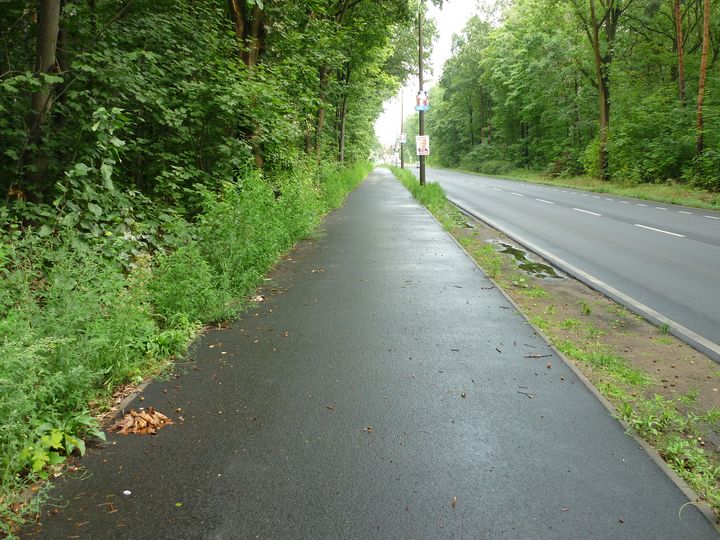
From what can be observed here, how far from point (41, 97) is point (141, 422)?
403 centimetres

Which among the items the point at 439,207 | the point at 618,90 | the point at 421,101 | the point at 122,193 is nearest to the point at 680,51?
the point at 618,90

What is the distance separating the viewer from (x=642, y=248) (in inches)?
411

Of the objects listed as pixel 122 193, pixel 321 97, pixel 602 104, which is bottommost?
pixel 122 193

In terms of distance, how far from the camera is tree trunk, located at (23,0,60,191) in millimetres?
5387

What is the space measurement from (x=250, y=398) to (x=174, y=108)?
6012mm

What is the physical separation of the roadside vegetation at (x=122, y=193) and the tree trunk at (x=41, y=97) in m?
0.02

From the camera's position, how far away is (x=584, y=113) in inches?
1537

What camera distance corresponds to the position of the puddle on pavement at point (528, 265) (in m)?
8.68

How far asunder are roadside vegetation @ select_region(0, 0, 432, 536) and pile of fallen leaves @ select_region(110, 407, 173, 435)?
0.57 ft

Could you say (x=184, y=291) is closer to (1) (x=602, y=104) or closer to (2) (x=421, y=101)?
(2) (x=421, y=101)

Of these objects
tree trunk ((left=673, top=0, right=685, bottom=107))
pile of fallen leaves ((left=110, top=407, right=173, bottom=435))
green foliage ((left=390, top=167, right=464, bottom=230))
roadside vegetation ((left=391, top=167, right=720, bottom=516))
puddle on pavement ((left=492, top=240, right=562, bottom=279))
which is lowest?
roadside vegetation ((left=391, top=167, right=720, bottom=516))

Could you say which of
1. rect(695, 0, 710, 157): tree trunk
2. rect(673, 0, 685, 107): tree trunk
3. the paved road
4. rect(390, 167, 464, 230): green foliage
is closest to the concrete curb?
the paved road

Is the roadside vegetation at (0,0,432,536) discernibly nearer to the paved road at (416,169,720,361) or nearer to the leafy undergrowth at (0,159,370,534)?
the leafy undergrowth at (0,159,370,534)

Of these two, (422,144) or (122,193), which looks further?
(422,144)
